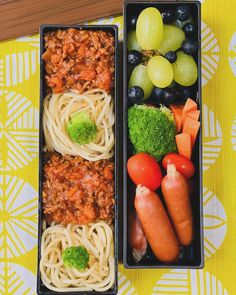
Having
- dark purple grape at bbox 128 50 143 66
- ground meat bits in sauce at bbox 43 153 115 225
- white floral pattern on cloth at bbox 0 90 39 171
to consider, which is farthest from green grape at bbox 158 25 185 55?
white floral pattern on cloth at bbox 0 90 39 171

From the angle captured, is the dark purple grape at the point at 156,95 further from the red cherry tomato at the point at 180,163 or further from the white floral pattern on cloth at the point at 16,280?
the white floral pattern on cloth at the point at 16,280

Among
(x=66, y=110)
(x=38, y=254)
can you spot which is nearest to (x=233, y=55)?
(x=66, y=110)

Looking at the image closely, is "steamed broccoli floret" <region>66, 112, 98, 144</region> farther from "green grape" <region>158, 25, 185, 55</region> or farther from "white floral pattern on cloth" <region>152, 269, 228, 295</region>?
"white floral pattern on cloth" <region>152, 269, 228, 295</region>

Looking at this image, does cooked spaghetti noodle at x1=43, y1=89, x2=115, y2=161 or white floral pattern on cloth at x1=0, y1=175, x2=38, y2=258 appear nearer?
cooked spaghetti noodle at x1=43, y1=89, x2=115, y2=161

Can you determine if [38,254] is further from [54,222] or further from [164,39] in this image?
[164,39]

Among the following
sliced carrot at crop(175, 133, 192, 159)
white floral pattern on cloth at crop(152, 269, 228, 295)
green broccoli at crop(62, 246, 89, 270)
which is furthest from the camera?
white floral pattern on cloth at crop(152, 269, 228, 295)

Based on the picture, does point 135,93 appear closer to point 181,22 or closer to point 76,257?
point 181,22

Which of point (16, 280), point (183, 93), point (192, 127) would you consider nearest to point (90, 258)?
point (16, 280)
